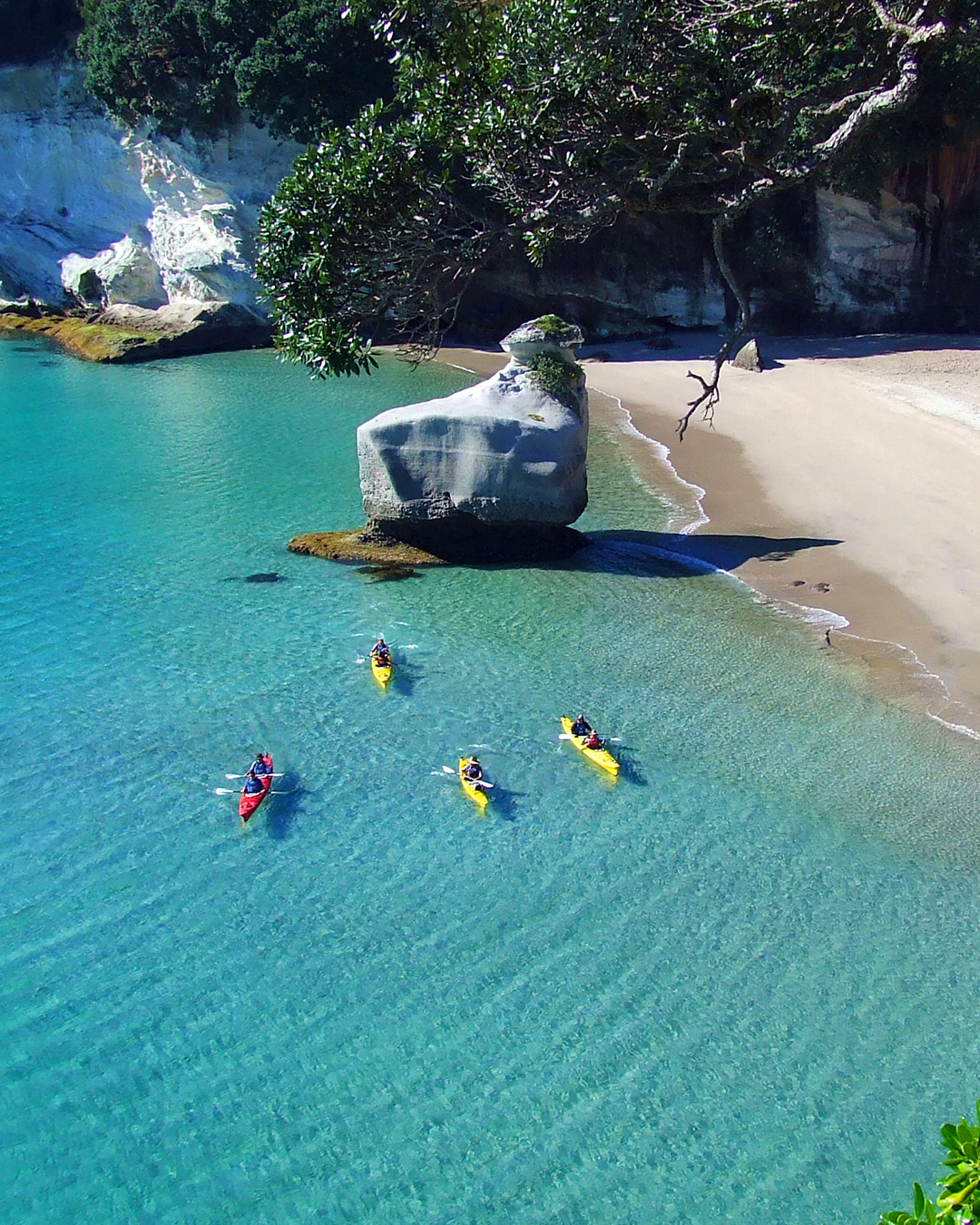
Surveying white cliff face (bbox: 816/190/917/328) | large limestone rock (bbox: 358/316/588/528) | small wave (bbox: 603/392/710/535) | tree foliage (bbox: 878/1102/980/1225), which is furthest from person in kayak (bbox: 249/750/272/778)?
white cliff face (bbox: 816/190/917/328)

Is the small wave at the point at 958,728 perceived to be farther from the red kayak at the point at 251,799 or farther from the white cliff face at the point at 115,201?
the white cliff face at the point at 115,201

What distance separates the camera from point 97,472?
76.3 ft

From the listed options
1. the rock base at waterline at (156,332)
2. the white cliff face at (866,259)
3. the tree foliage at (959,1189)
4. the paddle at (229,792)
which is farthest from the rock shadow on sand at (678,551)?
the rock base at waterline at (156,332)

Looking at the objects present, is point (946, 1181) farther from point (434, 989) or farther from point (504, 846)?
point (504, 846)

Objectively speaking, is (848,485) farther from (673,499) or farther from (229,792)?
(229,792)

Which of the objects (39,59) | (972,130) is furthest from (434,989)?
(39,59)

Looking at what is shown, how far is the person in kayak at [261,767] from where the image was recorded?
11.0 m

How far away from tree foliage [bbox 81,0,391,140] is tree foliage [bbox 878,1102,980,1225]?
126 feet

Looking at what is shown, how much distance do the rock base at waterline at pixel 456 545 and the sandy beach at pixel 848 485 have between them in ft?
7.62

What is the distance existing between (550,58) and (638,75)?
1346 millimetres

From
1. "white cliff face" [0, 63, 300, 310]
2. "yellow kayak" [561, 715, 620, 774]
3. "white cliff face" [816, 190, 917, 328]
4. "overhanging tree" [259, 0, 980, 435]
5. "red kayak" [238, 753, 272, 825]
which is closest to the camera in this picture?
"red kayak" [238, 753, 272, 825]

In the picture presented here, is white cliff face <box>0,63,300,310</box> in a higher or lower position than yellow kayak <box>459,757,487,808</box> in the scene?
higher

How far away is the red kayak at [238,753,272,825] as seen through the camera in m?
10.6

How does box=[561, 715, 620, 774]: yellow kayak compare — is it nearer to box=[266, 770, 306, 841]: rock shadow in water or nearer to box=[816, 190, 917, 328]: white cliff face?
box=[266, 770, 306, 841]: rock shadow in water
